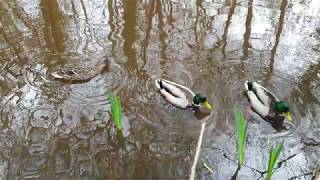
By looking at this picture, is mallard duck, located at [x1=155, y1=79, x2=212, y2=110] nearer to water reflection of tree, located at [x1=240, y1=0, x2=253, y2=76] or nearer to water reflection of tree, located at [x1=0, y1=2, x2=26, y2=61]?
water reflection of tree, located at [x1=240, y1=0, x2=253, y2=76]

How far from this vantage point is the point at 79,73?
4.98 meters

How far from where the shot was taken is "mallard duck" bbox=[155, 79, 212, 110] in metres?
4.35

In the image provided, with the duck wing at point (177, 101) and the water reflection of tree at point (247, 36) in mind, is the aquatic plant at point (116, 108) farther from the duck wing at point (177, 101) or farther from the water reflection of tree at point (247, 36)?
the water reflection of tree at point (247, 36)

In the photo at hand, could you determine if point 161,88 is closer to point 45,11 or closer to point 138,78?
point 138,78

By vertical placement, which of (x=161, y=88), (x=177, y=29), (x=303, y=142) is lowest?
(x=303, y=142)

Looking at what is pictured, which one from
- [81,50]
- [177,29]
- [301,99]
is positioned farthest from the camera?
[177,29]

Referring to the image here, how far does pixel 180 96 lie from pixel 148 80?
1.74 ft

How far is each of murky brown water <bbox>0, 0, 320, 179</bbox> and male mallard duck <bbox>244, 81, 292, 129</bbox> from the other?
105mm

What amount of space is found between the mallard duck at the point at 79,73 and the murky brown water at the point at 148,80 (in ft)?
0.22

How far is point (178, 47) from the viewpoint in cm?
544

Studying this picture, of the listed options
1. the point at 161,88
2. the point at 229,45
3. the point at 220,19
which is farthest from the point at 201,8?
the point at 161,88

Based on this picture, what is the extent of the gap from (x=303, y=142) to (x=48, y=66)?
2843 mm

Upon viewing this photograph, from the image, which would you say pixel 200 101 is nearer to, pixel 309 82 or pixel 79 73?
pixel 309 82

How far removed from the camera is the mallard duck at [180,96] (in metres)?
4.35
